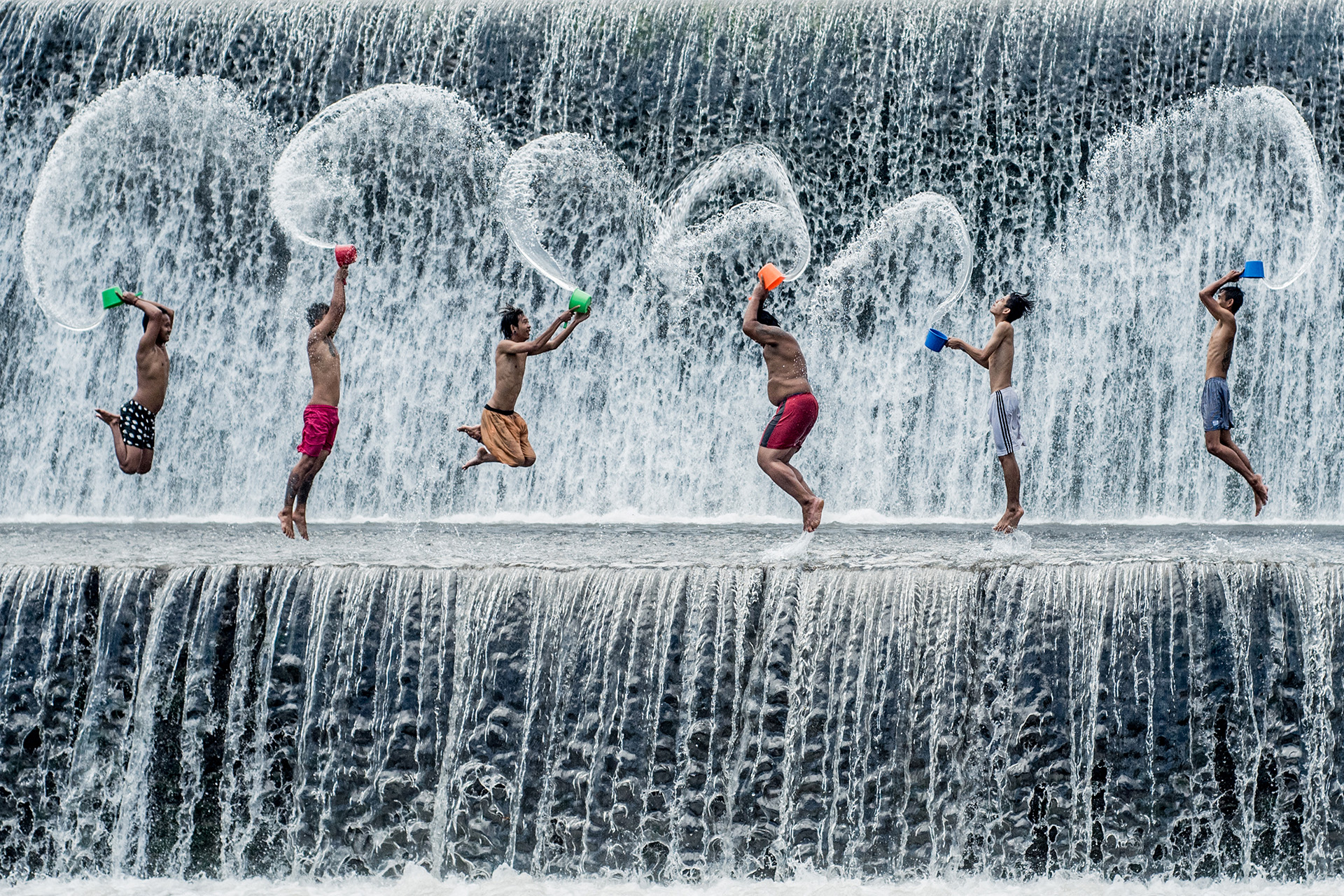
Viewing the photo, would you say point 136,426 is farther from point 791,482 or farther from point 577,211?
point 577,211

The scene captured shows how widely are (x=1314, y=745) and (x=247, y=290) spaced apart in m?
8.88

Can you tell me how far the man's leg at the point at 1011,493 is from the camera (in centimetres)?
839

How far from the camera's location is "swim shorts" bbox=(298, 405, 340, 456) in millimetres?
8766

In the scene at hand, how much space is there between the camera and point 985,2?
1254cm

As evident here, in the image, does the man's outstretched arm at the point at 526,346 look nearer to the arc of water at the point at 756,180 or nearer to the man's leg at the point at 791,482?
the man's leg at the point at 791,482

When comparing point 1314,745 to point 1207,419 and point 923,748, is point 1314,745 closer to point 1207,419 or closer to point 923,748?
point 923,748

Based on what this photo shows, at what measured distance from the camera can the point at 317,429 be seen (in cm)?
877

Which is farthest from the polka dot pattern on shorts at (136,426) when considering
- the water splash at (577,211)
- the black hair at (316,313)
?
the water splash at (577,211)

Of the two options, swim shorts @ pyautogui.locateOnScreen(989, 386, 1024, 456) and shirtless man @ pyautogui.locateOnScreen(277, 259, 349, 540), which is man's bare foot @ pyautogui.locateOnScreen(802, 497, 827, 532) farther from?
shirtless man @ pyautogui.locateOnScreen(277, 259, 349, 540)

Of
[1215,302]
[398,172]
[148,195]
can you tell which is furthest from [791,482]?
[148,195]

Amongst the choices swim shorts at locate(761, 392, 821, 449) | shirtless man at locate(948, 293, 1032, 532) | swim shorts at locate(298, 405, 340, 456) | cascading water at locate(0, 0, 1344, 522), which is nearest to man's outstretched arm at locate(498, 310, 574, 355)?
swim shorts at locate(298, 405, 340, 456)

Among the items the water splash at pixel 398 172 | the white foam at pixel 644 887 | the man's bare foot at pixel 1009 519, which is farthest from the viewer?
the water splash at pixel 398 172

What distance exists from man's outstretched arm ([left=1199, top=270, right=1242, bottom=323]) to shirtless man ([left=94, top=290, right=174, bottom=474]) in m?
5.65

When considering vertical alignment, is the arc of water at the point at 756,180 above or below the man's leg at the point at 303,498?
above
